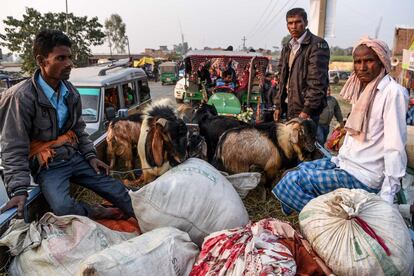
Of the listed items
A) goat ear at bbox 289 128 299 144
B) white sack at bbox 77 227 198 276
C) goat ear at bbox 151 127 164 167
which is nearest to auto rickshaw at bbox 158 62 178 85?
goat ear at bbox 289 128 299 144

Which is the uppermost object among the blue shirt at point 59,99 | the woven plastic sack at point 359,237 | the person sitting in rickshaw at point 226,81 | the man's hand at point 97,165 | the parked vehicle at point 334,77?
the blue shirt at point 59,99

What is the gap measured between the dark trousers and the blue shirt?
0.36 metres

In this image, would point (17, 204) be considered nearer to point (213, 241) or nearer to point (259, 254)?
point (213, 241)

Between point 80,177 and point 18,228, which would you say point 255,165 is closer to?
point 80,177

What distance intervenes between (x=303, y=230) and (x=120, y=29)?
66.9 m

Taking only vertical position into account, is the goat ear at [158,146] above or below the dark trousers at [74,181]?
above

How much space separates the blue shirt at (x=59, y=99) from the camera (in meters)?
2.76

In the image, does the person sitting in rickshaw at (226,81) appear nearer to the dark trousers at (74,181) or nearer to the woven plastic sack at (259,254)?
the dark trousers at (74,181)

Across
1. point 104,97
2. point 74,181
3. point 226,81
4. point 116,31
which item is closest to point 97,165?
point 74,181

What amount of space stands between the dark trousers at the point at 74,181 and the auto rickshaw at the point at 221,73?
5.75 meters

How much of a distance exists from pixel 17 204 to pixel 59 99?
3.18 feet

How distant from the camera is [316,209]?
1909 millimetres

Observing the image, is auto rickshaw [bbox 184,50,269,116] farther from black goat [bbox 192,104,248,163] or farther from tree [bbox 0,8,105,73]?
tree [bbox 0,8,105,73]

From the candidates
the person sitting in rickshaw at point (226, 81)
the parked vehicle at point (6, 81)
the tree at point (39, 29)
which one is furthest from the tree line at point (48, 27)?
the person sitting in rickshaw at point (226, 81)
